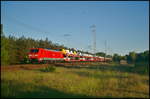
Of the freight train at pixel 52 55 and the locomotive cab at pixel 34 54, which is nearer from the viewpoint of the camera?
the locomotive cab at pixel 34 54

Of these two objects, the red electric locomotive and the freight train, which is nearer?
the red electric locomotive

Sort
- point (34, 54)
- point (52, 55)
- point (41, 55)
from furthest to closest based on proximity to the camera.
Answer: point (52, 55)
point (41, 55)
point (34, 54)

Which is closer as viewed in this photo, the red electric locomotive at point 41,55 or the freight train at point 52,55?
the red electric locomotive at point 41,55

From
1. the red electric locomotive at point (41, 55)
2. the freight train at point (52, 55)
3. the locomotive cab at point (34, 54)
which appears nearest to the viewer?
the locomotive cab at point (34, 54)

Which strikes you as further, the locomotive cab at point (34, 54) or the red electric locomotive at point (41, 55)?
the red electric locomotive at point (41, 55)

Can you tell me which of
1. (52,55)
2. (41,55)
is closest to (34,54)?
(41,55)

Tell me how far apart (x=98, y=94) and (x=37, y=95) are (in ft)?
11.3

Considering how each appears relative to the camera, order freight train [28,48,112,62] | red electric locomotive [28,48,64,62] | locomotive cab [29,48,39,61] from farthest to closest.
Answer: freight train [28,48,112,62]
red electric locomotive [28,48,64,62]
locomotive cab [29,48,39,61]

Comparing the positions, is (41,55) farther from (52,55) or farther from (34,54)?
(52,55)

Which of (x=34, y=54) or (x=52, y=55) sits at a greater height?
(x=34, y=54)

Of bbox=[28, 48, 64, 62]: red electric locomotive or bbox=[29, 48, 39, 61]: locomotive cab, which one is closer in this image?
bbox=[29, 48, 39, 61]: locomotive cab

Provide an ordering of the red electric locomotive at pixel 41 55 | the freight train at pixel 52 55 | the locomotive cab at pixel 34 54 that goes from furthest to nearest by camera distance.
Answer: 1. the freight train at pixel 52 55
2. the red electric locomotive at pixel 41 55
3. the locomotive cab at pixel 34 54

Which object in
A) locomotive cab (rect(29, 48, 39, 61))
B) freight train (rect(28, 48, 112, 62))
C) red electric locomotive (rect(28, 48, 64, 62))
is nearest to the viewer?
locomotive cab (rect(29, 48, 39, 61))

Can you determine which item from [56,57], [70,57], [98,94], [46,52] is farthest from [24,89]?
[70,57]
